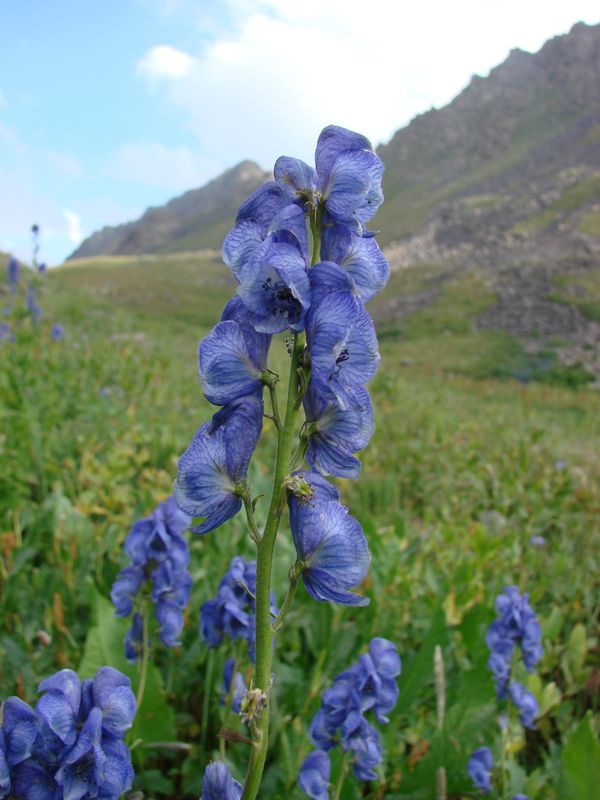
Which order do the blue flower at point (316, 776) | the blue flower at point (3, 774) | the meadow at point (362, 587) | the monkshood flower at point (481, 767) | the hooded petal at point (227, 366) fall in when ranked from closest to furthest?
the blue flower at point (3, 774) → the hooded petal at point (227, 366) → the blue flower at point (316, 776) → the monkshood flower at point (481, 767) → the meadow at point (362, 587)

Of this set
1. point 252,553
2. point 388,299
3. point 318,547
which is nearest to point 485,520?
point 252,553

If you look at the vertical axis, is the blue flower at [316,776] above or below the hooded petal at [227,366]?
below

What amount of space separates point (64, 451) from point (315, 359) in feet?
13.3

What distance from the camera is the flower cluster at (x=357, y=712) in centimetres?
158

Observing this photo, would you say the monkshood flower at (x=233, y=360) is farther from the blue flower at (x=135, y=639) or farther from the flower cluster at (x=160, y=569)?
the blue flower at (x=135, y=639)

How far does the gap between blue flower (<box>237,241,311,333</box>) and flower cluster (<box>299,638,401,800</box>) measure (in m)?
0.98

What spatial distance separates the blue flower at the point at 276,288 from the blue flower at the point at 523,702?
174cm

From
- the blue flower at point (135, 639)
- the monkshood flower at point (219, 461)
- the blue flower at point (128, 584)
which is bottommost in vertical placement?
the blue flower at point (135, 639)

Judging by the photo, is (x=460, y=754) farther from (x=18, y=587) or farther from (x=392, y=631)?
(x=18, y=587)

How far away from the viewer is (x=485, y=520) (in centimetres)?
468

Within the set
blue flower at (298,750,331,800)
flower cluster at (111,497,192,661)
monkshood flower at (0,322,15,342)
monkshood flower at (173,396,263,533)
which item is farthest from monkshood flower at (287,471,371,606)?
monkshood flower at (0,322,15,342)

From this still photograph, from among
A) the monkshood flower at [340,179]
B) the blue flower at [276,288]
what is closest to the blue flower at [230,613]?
the blue flower at [276,288]

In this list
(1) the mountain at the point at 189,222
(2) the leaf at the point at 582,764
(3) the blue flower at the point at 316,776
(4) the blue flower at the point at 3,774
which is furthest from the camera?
(1) the mountain at the point at 189,222

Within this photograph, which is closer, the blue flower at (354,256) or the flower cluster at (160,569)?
the blue flower at (354,256)
